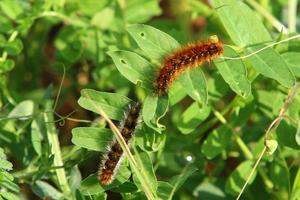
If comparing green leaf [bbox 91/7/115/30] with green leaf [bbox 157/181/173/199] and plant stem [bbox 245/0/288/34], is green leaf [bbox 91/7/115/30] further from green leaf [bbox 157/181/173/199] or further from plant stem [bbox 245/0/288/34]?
green leaf [bbox 157/181/173/199]

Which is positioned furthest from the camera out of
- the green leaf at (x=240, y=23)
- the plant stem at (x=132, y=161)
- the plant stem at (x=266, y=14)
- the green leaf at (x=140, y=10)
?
the green leaf at (x=140, y=10)

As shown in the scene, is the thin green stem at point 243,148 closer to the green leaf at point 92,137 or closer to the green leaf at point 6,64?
the green leaf at point 92,137

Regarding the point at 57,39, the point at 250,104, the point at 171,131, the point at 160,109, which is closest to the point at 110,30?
the point at 57,39

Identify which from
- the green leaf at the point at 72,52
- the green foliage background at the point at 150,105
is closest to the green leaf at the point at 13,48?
the green foliage background at the point at 150,105

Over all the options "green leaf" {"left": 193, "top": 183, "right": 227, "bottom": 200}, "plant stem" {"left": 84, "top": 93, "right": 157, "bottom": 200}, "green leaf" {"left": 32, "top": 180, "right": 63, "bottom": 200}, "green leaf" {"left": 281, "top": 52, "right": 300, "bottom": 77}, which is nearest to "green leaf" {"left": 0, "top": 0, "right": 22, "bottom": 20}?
"green leaf" {"left": 32, "top": 180, "right": 63, "bottom": 200}

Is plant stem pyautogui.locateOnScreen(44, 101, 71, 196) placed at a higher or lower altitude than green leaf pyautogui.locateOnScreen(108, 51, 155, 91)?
lower

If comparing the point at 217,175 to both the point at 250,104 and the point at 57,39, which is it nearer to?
the point at 250,104

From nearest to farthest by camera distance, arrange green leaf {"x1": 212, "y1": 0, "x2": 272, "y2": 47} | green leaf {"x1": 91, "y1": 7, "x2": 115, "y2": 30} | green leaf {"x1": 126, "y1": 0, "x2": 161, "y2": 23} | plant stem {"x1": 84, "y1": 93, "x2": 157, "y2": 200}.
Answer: plant stem {"x1": 84, "y1": 93, "x2": 157, "y2": 200}
green leaf {"x1": 212, "y1": 0, "x2": 272, "y2": 47}
green leaf {"x1": 91, "y1": 7, "x2": 115, "y2": 30}
green leaf {"x1": 126, "y1": 0, "x2": 161, "y2": 23}
